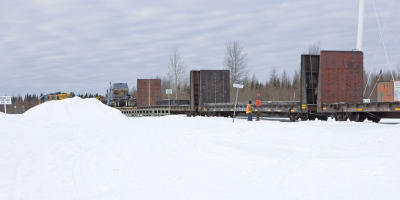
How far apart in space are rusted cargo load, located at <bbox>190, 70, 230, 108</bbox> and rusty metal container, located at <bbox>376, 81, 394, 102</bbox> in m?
11.8

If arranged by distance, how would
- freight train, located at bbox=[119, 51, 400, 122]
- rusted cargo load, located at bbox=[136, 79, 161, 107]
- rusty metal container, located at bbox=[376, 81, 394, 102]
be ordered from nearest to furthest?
freight train, located at bbox=[119, 51, 400, 122]
rusty metal container, located at bbox=[376, 81, 394, 102]
rusted cargo load, located at bbox=[136, 79, 161, 107]

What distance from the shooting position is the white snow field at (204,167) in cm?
689

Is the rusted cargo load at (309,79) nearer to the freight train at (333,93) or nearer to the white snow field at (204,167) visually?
the freight train at (333,93)

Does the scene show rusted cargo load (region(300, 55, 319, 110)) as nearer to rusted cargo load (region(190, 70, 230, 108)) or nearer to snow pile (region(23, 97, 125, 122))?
rusted cargo load (region(190, 70, 230, 108))

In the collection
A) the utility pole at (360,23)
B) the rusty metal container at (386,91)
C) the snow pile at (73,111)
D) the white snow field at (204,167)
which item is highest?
the utility pole at (360,23)

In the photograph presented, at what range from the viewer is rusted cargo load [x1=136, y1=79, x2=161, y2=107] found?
46.5 m

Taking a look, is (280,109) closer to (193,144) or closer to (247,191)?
(193,144)

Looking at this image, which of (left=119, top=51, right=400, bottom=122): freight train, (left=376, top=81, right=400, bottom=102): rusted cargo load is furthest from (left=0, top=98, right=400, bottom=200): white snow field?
(left=376, top=81, right=400, bottom=102): rusted cargo load

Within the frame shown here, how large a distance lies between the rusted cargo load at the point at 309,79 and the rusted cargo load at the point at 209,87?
11.5 metres

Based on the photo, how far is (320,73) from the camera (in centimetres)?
2381

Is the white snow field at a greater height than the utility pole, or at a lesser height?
lesser

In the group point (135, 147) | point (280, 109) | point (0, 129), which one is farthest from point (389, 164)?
point (280, 109)

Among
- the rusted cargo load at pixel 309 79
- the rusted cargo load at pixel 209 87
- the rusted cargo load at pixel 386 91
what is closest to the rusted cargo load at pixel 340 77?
the rusted cargo load at pixel 309 79

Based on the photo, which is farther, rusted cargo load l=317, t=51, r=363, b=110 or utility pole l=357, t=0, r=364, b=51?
utility pole l=357, t=0, r=364, b=51
